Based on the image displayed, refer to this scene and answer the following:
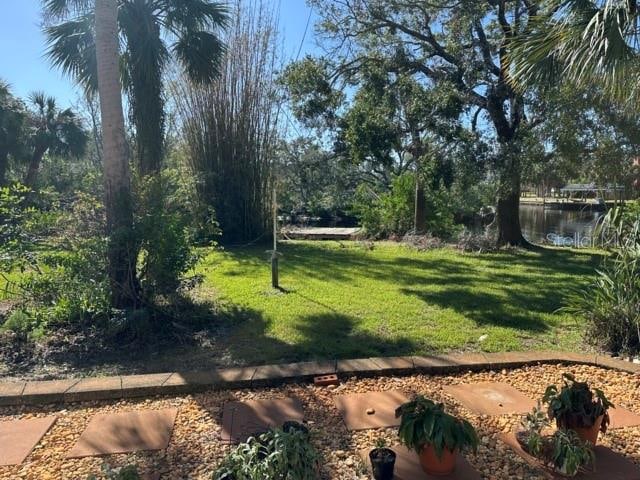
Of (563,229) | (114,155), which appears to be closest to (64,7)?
(114,155)

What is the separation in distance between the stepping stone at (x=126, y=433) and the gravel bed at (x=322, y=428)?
5 cm

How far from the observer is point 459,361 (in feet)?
9.70

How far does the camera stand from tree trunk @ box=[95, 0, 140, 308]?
145 inches

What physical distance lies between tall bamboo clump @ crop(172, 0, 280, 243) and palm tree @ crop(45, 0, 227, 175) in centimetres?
125

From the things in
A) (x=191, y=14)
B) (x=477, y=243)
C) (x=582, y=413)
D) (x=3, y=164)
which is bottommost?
(x=582, y=413)

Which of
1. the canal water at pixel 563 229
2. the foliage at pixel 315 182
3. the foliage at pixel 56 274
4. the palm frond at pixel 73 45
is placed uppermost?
the palm frond at pixel 73 45

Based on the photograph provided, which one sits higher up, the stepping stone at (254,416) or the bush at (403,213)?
the bush at (403,213)

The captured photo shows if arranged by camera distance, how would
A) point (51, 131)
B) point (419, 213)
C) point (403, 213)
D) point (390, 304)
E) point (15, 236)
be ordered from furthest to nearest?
→ point (51, 131) → point (403, 213) → point (419, 213) → point (390, 304) → point (15, 236)

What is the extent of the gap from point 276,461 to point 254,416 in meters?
0.81

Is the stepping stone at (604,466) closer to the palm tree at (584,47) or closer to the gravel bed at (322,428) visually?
the gravel bed at (322,428)

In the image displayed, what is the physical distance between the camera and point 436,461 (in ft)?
5.86

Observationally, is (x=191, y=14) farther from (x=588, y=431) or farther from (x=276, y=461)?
(x=588, y=431)

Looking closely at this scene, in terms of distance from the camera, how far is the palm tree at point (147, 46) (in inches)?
278

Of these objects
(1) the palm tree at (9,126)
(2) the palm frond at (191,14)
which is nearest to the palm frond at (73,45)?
(2) the palm frond at (191,14)
